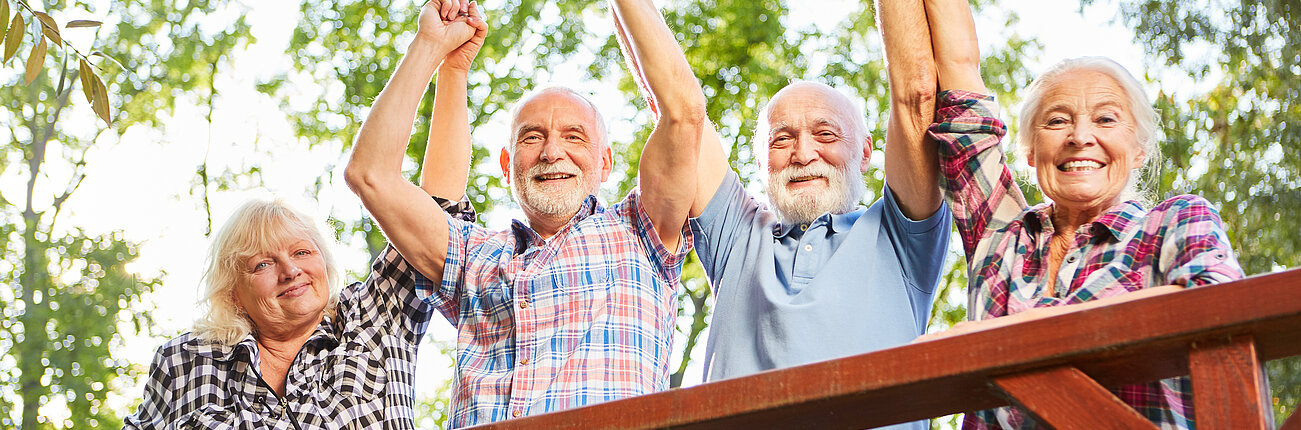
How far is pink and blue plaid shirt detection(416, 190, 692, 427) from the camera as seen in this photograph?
2.56 m

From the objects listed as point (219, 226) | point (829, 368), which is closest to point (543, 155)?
point (219, 226)

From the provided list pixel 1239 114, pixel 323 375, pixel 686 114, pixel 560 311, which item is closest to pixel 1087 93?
pixel 686 114

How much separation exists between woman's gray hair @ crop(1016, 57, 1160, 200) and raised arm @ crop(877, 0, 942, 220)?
18 cm

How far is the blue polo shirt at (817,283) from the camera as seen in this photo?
8.05 feet

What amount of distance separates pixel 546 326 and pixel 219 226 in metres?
0.99

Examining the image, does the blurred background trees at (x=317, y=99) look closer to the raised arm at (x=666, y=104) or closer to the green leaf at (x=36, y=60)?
the raised arm at (x=666, y=104)

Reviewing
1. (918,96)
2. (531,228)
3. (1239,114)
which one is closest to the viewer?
(918,96)

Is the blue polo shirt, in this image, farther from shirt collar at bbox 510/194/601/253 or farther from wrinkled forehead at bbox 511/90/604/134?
wrinkled forehead at bbox 511/90/604/134

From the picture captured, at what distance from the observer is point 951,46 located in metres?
2.42

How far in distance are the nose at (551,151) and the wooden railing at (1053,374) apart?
4.06ft

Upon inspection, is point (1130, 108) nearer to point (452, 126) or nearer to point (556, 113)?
point (556, 113)

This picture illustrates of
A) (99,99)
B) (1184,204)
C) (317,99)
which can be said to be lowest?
(1184,204)

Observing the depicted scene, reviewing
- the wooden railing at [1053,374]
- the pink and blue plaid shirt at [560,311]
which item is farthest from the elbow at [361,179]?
the wooden railing at [1053,374]

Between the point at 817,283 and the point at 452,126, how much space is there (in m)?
1.10
